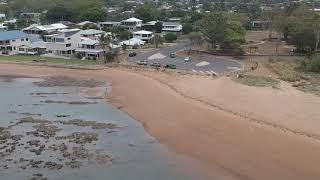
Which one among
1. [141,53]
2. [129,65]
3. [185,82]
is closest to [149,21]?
[141,53]

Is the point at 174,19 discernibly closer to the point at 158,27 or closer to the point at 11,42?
the point at 158,27

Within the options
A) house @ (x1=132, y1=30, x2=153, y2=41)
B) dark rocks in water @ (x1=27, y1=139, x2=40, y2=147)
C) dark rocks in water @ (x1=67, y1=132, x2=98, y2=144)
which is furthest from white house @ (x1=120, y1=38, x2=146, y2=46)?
dark rocks in water @ (x1=27, y1=139, x2=40, y2=147)

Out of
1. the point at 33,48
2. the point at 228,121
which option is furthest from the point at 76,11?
the point at 228,121

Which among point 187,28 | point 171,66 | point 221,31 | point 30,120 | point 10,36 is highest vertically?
point 187,28

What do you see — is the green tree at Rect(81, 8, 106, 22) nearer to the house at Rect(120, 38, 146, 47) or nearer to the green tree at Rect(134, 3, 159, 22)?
the green tree at Rect(134, 3, 159, 22)

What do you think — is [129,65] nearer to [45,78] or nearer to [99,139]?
[45,78]

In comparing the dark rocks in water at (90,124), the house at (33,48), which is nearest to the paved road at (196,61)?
the house at (33,48)
